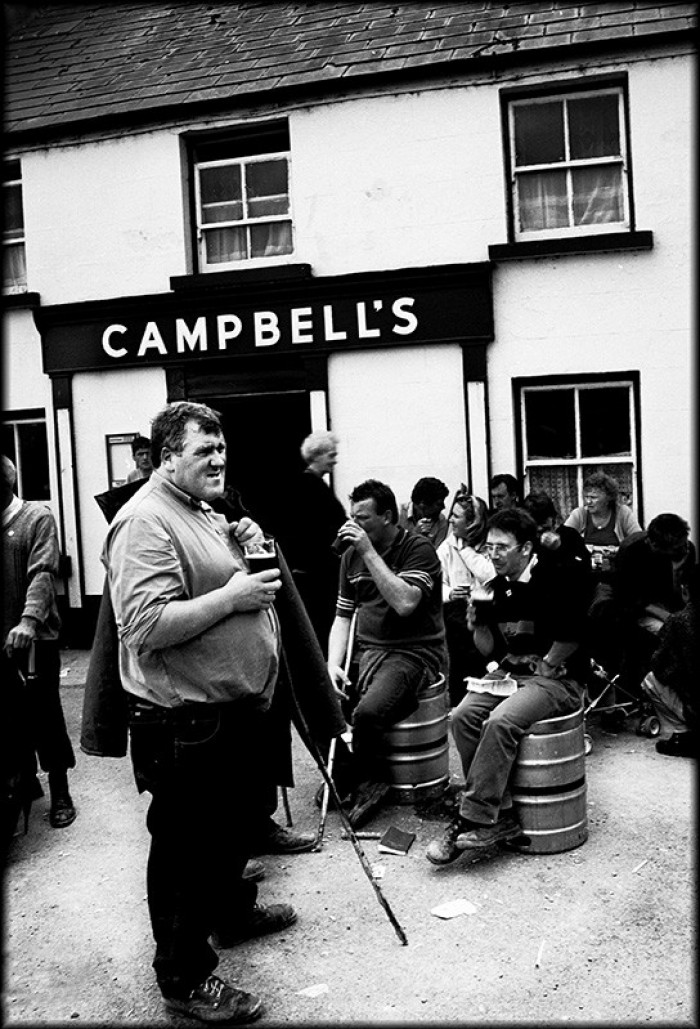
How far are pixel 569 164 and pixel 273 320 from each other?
11.0 ft

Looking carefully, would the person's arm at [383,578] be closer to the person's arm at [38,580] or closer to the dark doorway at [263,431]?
the person's arm at [38,580]

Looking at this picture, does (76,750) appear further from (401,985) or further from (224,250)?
(224,250)

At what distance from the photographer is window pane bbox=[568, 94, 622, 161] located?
388 inches

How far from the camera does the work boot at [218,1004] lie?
358cm

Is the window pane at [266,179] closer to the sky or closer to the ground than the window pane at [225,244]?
closer to the sky

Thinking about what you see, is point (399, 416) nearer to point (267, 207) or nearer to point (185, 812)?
point (267, 207)

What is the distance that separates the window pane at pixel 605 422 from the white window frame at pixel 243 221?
3.51 m

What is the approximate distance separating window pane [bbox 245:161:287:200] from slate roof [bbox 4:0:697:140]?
2.20 ft

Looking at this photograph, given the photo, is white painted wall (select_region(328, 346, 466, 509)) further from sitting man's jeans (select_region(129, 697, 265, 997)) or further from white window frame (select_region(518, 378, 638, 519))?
sitting man's jeans (select_region(129, 697, 265, 997))

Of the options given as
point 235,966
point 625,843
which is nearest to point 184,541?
point 235,966

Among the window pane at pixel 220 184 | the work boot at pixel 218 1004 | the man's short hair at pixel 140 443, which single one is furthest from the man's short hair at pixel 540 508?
the window pane at pixel 220 184

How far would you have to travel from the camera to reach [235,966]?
4.04 metres

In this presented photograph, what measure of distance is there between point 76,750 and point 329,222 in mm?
6009

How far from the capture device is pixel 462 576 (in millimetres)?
7375
